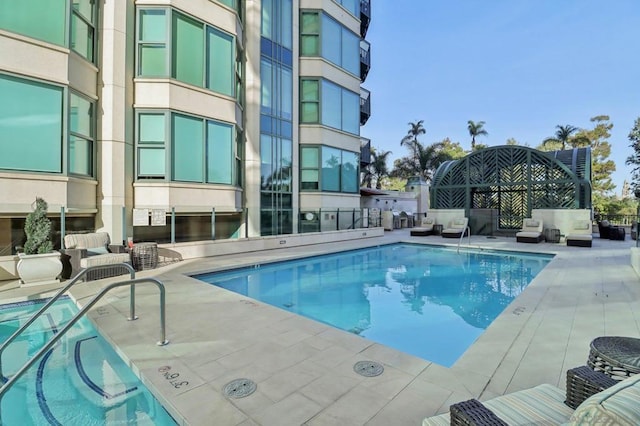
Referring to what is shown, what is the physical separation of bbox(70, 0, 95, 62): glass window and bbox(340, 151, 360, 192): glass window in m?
11.5

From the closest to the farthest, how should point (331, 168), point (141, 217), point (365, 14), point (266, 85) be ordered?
point (141, 217) → point (266, 85) → point (331, 168) → point (365, 14)

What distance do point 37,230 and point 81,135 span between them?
2.85 metres

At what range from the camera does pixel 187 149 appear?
10195 mm

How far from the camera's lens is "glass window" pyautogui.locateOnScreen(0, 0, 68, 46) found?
6984 mm

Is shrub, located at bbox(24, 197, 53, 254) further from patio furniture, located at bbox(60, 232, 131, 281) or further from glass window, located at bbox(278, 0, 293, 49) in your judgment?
glass window, located at bbox(278, 0, 293, 49)

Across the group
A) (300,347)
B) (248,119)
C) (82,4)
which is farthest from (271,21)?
(300,347)

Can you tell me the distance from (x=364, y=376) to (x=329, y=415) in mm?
719

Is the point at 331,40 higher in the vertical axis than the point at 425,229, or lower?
higher

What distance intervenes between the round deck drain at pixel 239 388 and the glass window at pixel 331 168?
1320cm

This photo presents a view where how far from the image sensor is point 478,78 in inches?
1393

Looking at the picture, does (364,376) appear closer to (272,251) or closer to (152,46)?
(272,251)

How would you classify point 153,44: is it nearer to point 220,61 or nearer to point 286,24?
point 220,61

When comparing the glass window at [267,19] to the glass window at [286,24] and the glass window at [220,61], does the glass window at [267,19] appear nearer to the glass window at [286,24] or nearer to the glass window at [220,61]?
the glass window at [286,24]

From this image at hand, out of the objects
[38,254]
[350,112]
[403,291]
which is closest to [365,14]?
[350,112]
